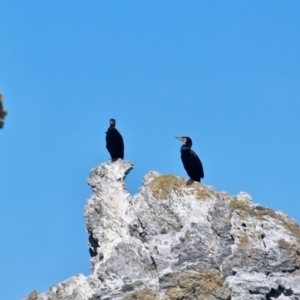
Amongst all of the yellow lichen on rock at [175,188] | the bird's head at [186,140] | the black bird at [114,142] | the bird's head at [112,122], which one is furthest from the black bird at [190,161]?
the bird's head at [112,122]

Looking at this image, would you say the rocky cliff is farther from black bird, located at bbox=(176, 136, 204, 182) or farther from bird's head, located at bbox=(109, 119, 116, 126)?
bird's head, located at bbox=(109, 119, 116, 126)

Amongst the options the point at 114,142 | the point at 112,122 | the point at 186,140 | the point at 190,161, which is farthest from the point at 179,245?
the point at 112,122

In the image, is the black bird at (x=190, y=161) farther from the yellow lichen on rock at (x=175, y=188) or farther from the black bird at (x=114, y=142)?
the black bird at (x=114, y=142)

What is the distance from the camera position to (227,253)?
21.4 meters

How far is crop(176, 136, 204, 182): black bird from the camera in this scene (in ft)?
78.5

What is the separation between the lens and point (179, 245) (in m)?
21.3

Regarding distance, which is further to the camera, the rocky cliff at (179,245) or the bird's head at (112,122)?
the bird's head at (112,122)

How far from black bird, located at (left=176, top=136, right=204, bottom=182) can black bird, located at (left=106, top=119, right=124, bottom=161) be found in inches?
66.0

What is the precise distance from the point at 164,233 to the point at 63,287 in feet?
9.24

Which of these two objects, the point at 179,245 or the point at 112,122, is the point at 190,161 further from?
the point at 179,245

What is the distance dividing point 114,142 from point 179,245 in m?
4.77

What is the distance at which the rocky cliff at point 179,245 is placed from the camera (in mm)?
20344

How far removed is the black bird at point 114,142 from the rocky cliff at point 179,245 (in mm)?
1325

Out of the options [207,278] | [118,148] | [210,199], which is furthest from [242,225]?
[118,148]
